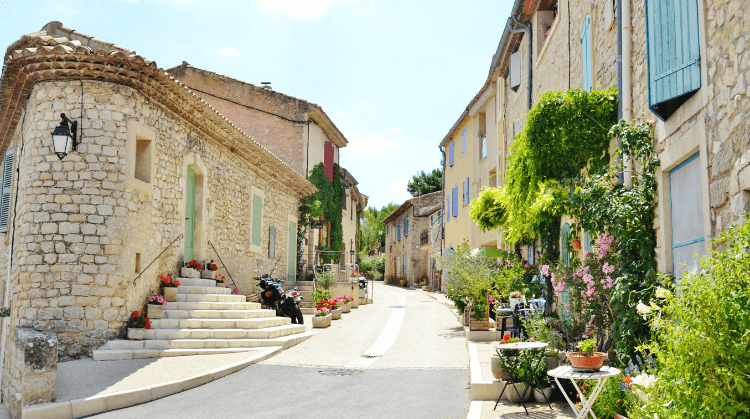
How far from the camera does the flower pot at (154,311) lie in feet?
32.2

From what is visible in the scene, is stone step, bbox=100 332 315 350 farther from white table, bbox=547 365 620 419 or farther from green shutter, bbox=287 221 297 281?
green shutter, bbox=287 221 297 281

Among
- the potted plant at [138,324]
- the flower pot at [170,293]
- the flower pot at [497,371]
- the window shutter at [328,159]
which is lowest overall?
the flower pot at [497,371]

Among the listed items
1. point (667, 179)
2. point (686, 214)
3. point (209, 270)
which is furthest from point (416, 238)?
point (686, 214)

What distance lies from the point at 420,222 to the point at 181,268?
90.0ft

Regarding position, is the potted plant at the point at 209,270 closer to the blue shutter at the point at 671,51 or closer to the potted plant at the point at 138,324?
the potted plant at the point at 138,324

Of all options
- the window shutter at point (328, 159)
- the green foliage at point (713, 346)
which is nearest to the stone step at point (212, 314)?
the green foliage at point (713, 346)

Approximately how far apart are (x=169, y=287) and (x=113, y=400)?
14.2 ft

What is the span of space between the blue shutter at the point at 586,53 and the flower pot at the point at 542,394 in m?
4.43

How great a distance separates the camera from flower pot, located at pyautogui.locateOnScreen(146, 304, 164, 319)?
9.83 meters

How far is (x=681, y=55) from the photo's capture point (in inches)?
193

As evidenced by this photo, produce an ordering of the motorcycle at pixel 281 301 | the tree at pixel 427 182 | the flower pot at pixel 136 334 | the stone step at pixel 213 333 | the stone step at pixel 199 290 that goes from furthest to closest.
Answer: the tree at pixel 427 182 → the motorcycle at pixel 281 301 → the stone step at pixel 199 290 → the stone step at pixel 213 333 → the flower pot at pixel 136 334

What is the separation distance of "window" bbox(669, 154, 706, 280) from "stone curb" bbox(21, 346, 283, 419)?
5733 millimetres

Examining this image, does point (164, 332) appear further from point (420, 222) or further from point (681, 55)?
point (420, 222)

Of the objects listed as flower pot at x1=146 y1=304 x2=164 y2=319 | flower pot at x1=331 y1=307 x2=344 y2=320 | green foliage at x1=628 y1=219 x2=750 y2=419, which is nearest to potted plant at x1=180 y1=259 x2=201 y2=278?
flower pot at x1=146 y1=304 x2=164 y2=319
